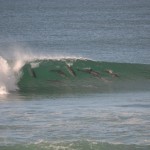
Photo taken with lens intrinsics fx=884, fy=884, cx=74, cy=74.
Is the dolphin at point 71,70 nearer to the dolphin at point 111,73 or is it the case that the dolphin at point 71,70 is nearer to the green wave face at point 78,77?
the green wave face at point 78,77

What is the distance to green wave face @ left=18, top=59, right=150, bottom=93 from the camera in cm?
3612

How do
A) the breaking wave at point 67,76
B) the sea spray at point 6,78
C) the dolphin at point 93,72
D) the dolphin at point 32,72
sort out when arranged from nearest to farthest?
the sea spray at point 6,78, the breaking wave at point 67,76, the dolphin at point 32,72, the dolphin at point 93,72

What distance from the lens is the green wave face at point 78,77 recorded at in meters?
36.1

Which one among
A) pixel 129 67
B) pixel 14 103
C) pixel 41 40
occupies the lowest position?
pixel 41 40

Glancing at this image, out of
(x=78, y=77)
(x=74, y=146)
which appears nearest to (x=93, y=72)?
(x=78, y=77)

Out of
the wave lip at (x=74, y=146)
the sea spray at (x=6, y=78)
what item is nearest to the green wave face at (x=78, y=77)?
the sea spray at (x=6, y=78)

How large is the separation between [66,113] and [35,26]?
75252 millimetres

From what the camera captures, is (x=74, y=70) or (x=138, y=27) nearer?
(x=74, y=70)

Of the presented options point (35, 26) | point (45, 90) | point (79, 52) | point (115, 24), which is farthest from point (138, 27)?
point (45, 90)

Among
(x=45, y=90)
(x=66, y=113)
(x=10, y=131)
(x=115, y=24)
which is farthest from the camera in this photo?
(x=115, y=24)

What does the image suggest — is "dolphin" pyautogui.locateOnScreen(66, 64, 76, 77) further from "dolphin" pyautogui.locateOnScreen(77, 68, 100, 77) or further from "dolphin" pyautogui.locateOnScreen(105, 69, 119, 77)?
"dolphin" pyautogui.locateOnScreen(105, 69, 119, 77)

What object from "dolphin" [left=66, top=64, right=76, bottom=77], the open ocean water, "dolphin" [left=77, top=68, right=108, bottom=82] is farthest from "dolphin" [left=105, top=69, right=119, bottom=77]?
"dolphin" [left=66, top=64, right=76, bottom=77]

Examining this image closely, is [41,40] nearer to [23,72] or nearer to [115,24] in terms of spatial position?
[115,24]

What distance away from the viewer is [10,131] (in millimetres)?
23703
